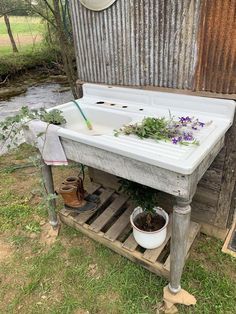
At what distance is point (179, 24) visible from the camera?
1.98 metres

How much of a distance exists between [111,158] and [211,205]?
1.18 metres

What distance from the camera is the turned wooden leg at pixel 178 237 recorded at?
5.35ft

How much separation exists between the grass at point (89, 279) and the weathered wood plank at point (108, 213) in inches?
6.6

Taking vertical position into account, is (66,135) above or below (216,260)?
above

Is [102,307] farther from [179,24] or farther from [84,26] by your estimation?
[84,26]

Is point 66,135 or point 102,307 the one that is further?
point 102,307

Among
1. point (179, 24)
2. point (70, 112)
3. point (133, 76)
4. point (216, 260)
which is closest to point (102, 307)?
point (216, 260)

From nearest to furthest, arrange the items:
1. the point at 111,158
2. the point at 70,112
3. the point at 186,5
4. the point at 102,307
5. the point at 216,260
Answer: the point at 111,158, the point at 186,5, the point at 102,307, the point at 216,260, the point at 70,112

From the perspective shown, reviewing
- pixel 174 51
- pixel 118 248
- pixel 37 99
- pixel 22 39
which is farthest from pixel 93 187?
pixel 22 39

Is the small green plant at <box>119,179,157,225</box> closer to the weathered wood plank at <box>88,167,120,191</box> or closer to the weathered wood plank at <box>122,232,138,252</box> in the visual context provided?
the weathered wood plank at <box>122,232,138,252</box>

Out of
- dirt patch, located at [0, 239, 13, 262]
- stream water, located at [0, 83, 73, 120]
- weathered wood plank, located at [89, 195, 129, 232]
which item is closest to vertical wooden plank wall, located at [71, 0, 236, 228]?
weathered wood plank, located at [89, 195, 129, 232]

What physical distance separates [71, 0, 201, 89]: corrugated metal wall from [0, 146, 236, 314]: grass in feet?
A: 4.87

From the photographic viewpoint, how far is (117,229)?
2551 millimetres

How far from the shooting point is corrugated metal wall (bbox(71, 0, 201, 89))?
78.6 inches
